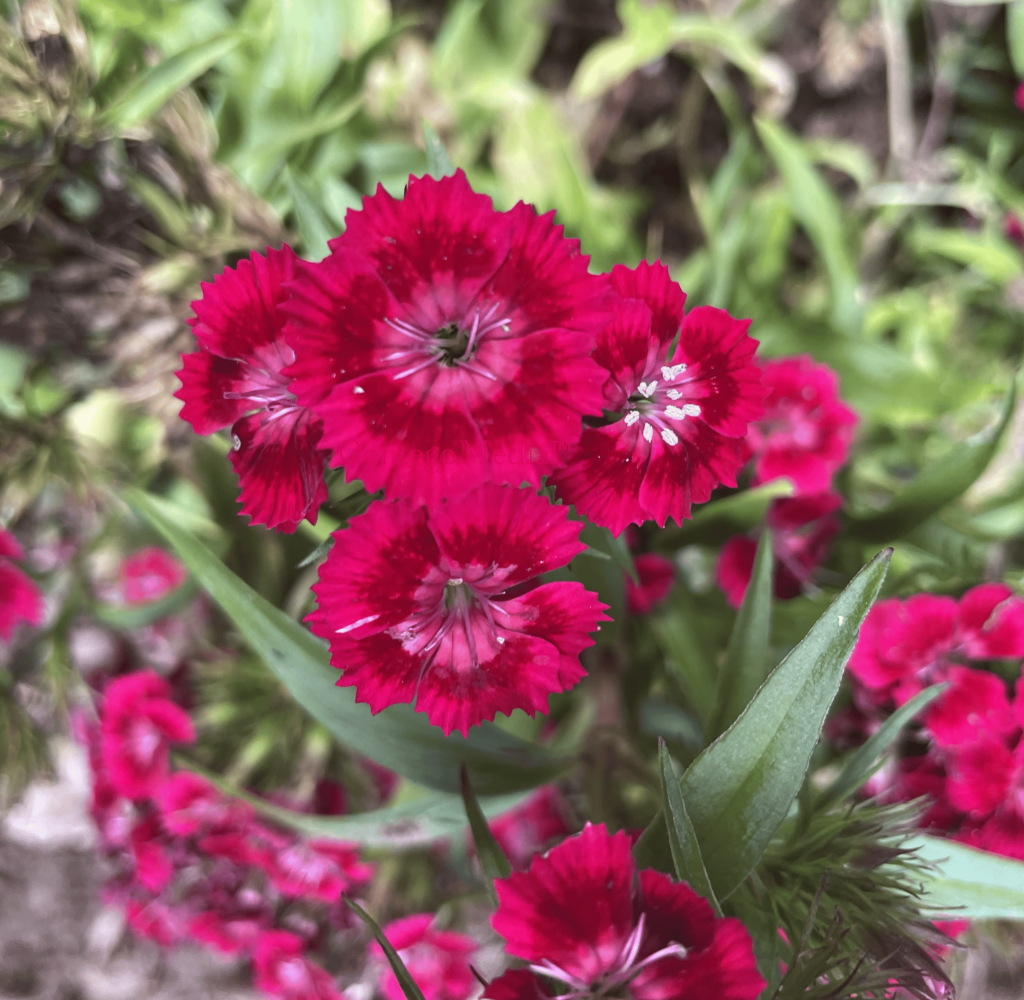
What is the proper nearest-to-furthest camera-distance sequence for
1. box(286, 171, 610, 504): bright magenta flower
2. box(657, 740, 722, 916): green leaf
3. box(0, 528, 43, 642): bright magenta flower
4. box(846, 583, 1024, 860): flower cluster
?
box(286, 171, 610, 504): bright magenta flower
box(657, 740, 722, 916): green leaf
box(846, 583, 1024, 860): flower cluster
box(0, 528, 43, 642): bright magenta flower

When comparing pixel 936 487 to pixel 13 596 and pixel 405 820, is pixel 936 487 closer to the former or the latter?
pixel 405 820

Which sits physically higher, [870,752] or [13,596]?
[870,752]

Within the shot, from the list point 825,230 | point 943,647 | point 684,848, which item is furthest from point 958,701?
point 825,230

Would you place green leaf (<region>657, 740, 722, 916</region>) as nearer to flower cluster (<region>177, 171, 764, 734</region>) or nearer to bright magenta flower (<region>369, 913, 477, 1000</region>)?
flower cluster (<region>177, 171, 764, 734</region>)

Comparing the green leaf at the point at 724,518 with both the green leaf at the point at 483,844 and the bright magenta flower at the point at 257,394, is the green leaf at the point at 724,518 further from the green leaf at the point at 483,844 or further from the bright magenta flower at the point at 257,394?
the bright magenta flower at the point at 257,394

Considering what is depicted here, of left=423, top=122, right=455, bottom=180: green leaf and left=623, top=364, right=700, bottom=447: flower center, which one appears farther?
left=423, top=122, right=455, bottom=180: green leaf

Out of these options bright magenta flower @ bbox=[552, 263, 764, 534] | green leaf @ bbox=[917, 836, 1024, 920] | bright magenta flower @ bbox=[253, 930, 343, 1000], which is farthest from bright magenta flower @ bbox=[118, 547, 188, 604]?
green leaf @ bbox=[917, 836, 1024, 920]
